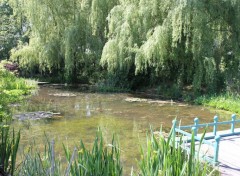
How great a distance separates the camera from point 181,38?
14391mm

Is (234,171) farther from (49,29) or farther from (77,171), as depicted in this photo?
(49,29)

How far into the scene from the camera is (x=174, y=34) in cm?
1370

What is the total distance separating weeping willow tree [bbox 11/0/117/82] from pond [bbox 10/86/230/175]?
318cm

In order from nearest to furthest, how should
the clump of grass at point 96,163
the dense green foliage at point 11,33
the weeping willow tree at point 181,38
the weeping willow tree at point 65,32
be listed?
the clump of grass at point 96,163 → the weeping willow tree at point 181,38 → the weeping willow tree at point 65,32 → the dense green foliage at point 11,33

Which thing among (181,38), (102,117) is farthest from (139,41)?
(102,117)

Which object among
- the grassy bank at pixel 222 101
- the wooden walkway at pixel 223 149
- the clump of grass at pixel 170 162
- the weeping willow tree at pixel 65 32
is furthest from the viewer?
the weeping willow tree at pixel 65 32

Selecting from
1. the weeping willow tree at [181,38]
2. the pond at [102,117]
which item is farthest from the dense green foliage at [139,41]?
the pond at [102,117]

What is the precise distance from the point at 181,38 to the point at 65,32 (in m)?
6.92

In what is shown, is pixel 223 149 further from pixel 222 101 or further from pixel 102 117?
pixel 222 101

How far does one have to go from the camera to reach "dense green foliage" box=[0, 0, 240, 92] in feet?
44.8

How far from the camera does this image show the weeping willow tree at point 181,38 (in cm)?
1347

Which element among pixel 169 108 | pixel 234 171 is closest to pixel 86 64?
pixel 169 108

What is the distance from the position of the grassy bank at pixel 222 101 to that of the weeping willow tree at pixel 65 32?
23.2 feet

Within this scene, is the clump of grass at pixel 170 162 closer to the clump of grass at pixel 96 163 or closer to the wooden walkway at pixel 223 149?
the clump of grass at pixel 96 163
